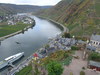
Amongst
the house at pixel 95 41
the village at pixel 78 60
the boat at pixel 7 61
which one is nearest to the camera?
the village at pixel 78 60

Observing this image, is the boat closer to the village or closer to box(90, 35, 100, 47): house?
the village

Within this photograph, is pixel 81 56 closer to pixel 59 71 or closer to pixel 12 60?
pixel 59 71

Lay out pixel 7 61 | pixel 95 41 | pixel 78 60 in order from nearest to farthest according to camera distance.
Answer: pixel 78 60 → pixel 7 61 → pixel 95 41

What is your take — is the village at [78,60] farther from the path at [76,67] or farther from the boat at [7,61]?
the boat at [7,61]

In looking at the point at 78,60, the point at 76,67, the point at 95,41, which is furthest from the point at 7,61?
the point at 95,41

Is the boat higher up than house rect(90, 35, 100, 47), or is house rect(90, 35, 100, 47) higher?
house rect(90, 35, 100, 47)

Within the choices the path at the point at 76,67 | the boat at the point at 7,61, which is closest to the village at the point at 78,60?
the path at the point at 76,67

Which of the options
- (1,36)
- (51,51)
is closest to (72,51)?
(51,51)

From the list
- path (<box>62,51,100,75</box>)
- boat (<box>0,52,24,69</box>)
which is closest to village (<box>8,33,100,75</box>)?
path (<box>62,51,100,75</box>)

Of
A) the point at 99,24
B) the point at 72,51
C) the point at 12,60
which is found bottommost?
the point at 12,60

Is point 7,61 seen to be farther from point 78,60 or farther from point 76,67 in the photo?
point 78,60

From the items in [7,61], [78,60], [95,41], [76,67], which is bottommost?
[7,61]
